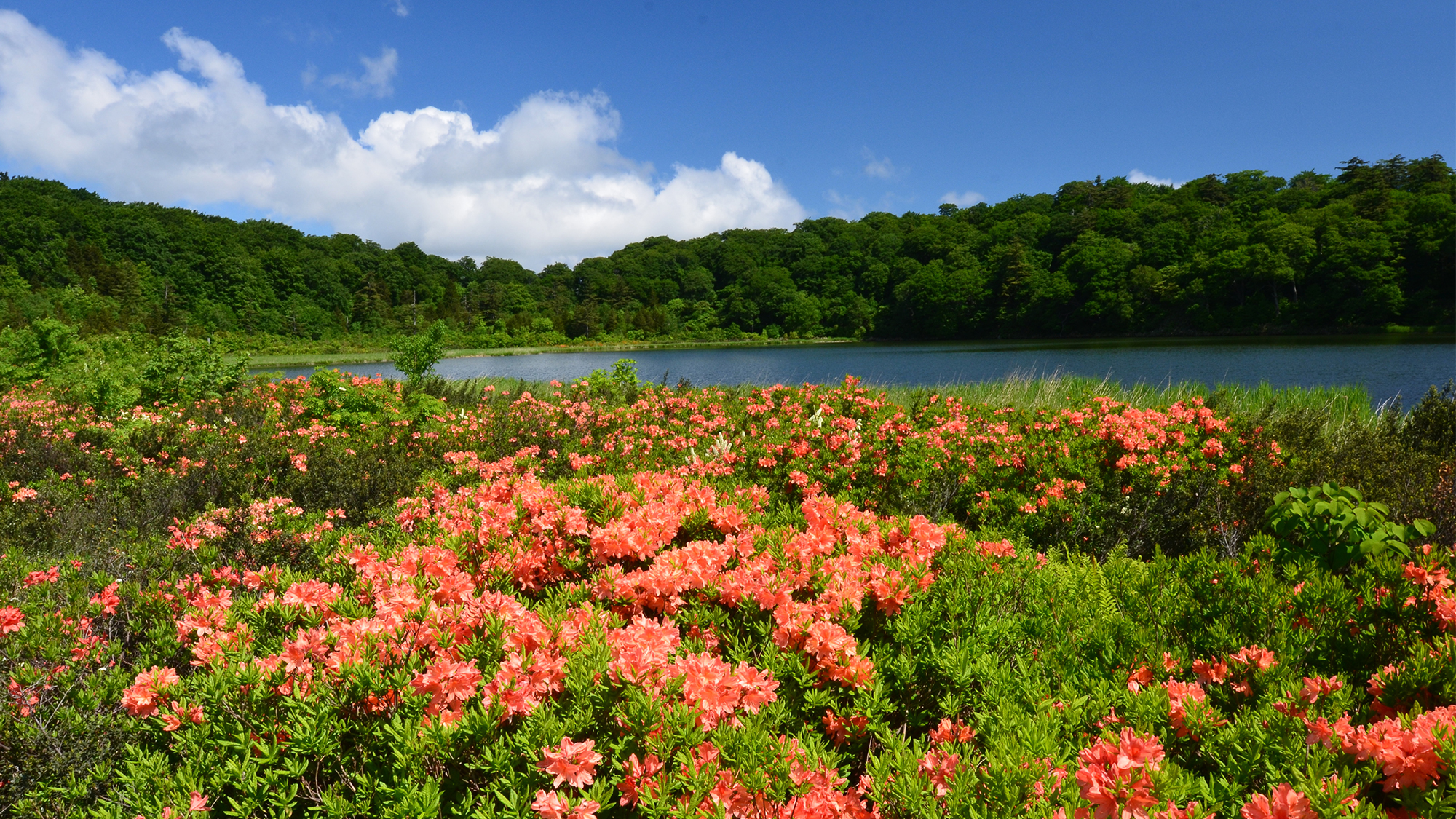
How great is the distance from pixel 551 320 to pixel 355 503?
276 ft

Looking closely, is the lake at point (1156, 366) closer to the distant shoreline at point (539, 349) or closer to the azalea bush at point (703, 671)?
the distant shoreline at point (539, 349)

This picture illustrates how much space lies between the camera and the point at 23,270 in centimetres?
6500

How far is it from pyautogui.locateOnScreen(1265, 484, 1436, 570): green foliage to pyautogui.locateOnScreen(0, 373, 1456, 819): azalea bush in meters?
0.05

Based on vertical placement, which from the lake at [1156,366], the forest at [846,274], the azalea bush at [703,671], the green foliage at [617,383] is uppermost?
the forest at [846,274]

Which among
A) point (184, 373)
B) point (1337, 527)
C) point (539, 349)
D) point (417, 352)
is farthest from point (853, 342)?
point (1337, 527)

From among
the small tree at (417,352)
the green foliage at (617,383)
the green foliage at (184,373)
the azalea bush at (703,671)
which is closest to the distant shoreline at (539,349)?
the small tree at (417,352)

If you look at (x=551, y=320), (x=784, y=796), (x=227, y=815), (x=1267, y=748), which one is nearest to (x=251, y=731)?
(x=227, y=815)

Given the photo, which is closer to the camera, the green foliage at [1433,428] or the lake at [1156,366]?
the green foliage at [1433,428]

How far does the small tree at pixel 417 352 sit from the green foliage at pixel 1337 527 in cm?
1159

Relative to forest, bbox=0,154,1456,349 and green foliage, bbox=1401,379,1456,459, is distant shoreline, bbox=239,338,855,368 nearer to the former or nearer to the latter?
forest, bbox=0,154,1456,349

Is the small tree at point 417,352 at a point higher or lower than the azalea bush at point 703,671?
higher

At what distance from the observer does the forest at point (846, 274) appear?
162 ft

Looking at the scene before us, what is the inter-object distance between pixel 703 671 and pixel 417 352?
38.3ft

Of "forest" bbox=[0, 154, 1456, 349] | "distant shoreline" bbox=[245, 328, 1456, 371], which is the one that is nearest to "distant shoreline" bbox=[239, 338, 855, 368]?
"distant shoreline" bbox=[245, 328, 1456, 371]
